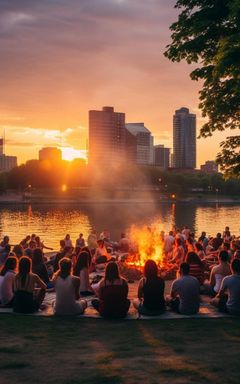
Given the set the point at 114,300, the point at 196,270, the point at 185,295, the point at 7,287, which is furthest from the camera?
the point at 196,270

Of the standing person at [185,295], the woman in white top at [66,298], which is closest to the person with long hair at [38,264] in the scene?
the woman in white top at [66,298]

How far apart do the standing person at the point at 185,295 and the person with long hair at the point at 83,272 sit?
277 centimetres

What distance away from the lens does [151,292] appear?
10.5m

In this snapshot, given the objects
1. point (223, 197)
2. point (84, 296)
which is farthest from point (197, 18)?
point (223, 197)

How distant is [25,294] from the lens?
34.6 ft

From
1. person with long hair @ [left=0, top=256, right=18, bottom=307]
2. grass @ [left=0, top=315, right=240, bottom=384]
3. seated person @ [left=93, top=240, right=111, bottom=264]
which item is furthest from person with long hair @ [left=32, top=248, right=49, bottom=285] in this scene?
seated person @ [left=93, top=240, right=111, bottom=264]

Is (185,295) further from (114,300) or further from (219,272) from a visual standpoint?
(219,272)

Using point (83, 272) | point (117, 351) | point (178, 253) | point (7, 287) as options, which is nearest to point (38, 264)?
→ point (83, 272)

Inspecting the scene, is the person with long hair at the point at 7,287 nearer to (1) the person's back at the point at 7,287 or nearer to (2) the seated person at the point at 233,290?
(1) the person's back at the point at 7,287

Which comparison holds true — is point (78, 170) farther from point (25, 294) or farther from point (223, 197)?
point (25, 294)

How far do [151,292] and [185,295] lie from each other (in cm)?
80

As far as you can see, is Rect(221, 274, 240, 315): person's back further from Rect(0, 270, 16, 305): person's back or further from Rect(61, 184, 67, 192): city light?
Rect(61, 184, 67, 192): city light

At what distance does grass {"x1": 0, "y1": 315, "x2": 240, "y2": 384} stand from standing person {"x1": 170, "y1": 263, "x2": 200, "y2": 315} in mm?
511

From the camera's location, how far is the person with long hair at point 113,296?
10242 millimetres
